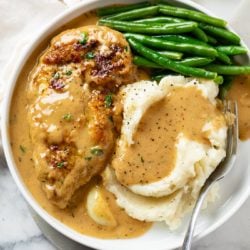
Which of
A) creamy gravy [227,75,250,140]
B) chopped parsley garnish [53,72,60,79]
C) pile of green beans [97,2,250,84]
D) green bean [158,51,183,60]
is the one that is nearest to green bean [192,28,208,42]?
pile of green beans [97,2,250,84]

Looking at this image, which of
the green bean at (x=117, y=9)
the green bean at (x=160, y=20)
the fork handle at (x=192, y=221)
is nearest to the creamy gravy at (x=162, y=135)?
the fork handle at (x=192, y=221)

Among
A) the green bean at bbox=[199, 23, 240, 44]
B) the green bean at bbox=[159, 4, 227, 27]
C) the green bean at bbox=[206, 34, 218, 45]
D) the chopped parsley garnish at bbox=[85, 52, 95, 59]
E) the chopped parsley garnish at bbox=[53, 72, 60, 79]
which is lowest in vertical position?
the chopped parsley garnish at bbox=[53, 72, 60, 79]

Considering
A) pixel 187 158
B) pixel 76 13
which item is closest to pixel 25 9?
pixel 76 13

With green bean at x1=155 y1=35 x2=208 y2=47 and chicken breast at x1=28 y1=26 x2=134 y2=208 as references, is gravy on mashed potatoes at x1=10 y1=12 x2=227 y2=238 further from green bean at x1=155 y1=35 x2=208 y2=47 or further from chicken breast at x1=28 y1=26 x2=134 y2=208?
green bean at x1=155 y1=35 x2=208 y2=47

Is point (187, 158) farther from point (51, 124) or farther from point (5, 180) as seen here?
point (5, 180)

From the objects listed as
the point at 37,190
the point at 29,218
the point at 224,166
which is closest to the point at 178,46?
the point at 224,166

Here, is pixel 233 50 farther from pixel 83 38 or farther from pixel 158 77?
pixel 83 38

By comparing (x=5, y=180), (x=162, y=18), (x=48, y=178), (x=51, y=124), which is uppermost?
(x=162, y=18)
